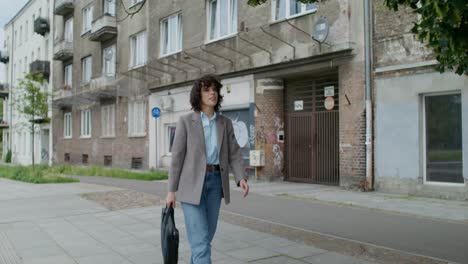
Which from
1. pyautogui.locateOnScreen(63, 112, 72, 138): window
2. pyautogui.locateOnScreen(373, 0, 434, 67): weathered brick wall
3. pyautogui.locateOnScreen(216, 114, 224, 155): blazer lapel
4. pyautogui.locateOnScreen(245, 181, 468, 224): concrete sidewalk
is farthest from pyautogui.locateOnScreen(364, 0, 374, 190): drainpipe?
pyautogui.locateOnScreen(63, 112, 72, 138): window

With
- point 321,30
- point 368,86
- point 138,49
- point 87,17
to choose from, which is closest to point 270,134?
point 321,30

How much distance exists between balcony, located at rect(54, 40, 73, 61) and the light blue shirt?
29.0 metres

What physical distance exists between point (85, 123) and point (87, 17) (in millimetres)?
6817

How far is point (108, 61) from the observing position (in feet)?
87.1

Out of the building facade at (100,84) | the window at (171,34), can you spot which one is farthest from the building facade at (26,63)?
the window at (171,34)

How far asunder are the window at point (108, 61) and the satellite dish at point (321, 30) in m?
15.1

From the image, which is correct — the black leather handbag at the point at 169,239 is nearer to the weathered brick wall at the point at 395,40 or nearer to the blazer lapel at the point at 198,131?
the blazer lapel at the point at 198,131

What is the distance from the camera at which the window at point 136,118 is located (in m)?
23.0

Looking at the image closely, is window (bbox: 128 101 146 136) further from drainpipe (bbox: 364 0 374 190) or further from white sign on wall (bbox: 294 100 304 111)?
drainpipe (bbox: 364 0 374 190)

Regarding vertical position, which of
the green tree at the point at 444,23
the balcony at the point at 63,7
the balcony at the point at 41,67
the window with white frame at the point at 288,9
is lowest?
the green tree at the point at 444,23

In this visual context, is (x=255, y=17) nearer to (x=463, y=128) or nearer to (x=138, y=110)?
(x=463, y=128)

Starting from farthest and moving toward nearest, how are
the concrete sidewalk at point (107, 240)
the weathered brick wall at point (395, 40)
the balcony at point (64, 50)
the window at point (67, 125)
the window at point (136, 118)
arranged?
the window at point (67, 125) → the balcony at point (64, 50) → the window at point (136, 118) → the weathered brick wall at point (395, 40) → the concrete sidewalk at point (107, 240)

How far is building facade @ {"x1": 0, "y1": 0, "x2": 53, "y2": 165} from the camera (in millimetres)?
34719

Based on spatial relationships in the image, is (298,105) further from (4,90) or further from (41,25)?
(4,90)
